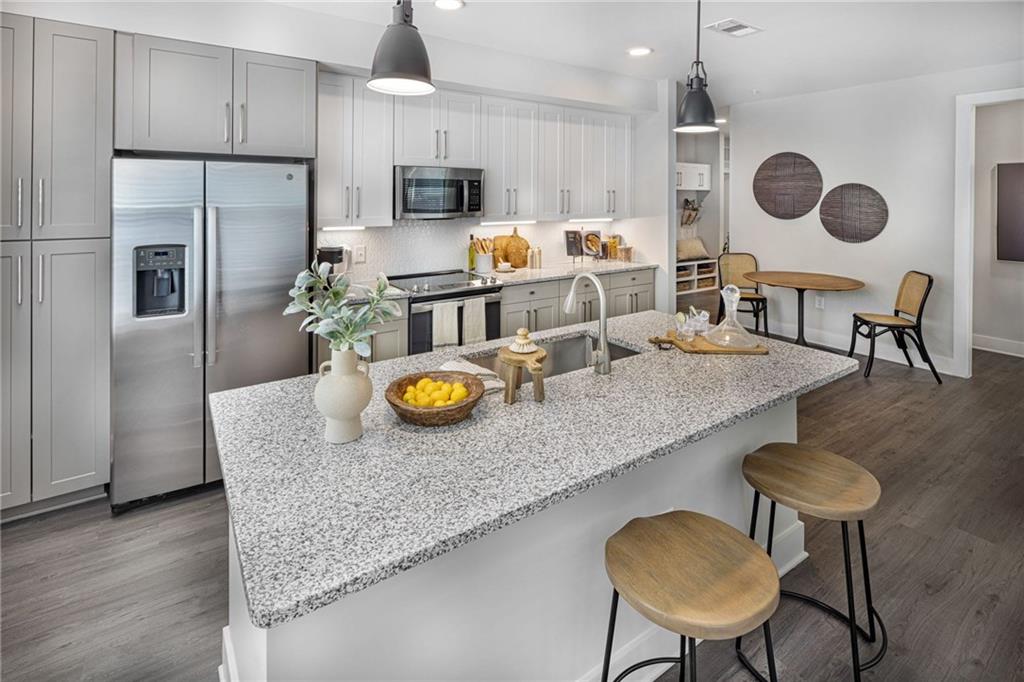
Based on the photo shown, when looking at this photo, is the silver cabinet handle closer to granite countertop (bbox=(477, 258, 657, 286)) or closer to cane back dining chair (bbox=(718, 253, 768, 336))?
granite countertop (bbox=(477, 258, 657, 286))

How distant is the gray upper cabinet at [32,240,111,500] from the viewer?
2.80 m

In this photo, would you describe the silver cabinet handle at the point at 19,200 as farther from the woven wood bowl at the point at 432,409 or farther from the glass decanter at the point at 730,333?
the glass decanter at the point at 730,333

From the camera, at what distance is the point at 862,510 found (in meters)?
1.71

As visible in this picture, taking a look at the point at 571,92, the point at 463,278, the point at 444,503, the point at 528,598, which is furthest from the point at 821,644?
the point at 571,92

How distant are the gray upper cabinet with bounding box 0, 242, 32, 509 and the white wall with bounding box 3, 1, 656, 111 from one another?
116cm

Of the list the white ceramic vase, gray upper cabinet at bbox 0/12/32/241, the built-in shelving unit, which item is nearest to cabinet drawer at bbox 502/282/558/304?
gray upper cabinet at bbox 0/12/32/241

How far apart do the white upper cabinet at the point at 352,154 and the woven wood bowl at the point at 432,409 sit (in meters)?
2.33

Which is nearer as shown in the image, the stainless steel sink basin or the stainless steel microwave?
the stainless steel sink basin

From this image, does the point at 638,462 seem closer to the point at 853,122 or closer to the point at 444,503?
the point at 444,503

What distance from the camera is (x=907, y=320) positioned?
5.07m

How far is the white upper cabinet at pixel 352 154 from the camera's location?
3.78 meters

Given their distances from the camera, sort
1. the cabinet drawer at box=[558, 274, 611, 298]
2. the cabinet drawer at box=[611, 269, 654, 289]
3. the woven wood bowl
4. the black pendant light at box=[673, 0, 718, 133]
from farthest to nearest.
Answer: the cabinet drawer at box=[611, 269, 654, 289]
the cabinet drawer at box=[558, 274, 611, 298]
the black pendant light at box=[673, 0, 718, 133]
the woven wood bowl

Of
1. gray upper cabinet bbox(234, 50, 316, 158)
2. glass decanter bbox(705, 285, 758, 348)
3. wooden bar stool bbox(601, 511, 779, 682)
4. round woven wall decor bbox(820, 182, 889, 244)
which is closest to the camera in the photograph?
wooden bar stool bbox(601, 511, 779, 682)

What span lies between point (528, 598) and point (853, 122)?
6000mm
